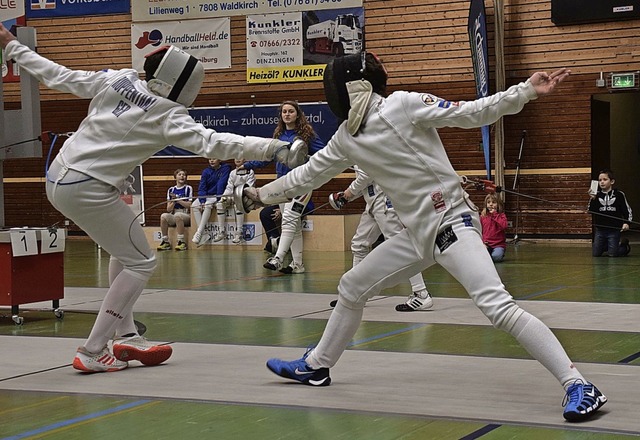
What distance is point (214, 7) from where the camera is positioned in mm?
17016

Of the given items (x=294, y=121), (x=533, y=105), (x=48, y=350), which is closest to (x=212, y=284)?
(x=294, y=121)

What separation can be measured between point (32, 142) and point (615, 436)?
5110 millimetres

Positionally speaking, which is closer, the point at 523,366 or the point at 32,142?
the point at 523,366

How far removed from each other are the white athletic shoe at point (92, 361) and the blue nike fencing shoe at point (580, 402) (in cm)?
240

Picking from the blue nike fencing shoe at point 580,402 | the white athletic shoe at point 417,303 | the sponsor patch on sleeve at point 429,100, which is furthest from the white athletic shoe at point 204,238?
the blue nike fencing shoe at point 580,402

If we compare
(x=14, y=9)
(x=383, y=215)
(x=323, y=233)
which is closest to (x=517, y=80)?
(x=323, y=233)

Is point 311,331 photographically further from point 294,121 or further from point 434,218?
point 294,121

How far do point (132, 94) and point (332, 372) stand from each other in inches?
68.1

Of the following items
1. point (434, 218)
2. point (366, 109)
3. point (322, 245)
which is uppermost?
point (366, 109)

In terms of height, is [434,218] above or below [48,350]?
above

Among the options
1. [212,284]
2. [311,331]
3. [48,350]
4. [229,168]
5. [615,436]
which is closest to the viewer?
[615,436]

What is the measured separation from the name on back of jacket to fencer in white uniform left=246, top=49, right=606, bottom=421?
89cm

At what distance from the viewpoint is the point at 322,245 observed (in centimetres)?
1452

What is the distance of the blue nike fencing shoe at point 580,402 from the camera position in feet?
12.3
